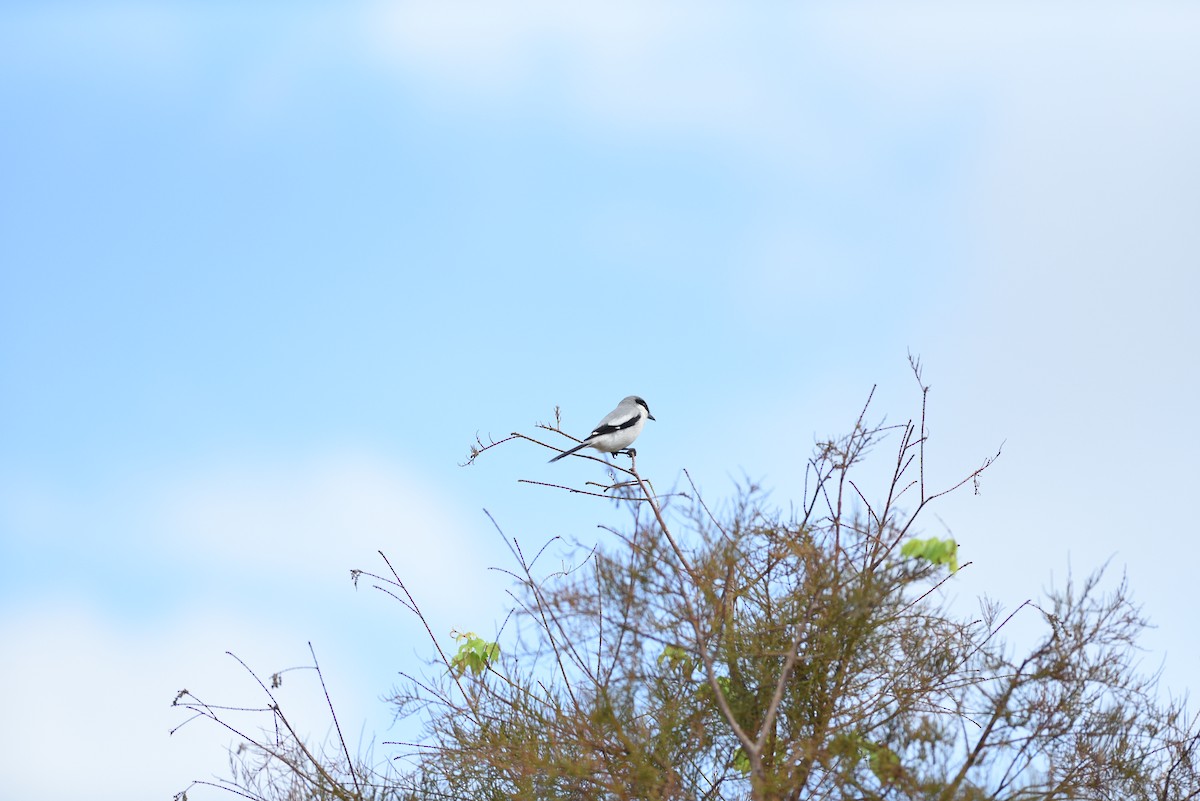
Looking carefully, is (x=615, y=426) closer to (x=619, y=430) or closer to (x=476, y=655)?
(x=619, y=430)

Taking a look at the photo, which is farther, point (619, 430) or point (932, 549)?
point (619, 430)

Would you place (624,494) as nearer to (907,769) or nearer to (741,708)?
(741,708)

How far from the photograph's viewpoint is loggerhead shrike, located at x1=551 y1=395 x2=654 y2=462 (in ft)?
29.8

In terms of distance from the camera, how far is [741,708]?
5598 millimetres

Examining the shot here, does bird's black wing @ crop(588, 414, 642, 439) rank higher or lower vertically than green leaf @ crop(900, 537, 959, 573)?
higher

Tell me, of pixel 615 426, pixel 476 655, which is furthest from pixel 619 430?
pixel 476 655

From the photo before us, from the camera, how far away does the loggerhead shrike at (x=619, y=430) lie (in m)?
9.07

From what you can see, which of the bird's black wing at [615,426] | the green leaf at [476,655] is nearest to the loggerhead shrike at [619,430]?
the bird's black wing at [615,426]

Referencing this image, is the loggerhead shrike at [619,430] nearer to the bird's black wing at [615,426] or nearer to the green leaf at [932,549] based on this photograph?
the bird's black wing at [615,426]

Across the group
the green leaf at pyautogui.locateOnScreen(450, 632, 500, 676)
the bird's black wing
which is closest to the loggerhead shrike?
the bird's black wing

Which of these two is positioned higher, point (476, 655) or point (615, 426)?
point (615, 426)

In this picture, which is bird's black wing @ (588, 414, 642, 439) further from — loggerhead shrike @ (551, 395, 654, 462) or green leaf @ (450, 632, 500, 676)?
green leaf @ (450, 632, 500, 676)

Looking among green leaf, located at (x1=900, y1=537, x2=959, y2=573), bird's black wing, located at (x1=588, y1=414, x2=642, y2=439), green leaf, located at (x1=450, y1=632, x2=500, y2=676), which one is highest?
bird's black wing, located at (x1=588, y1=414, x2=642, y2=439)

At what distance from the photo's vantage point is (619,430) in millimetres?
9281
